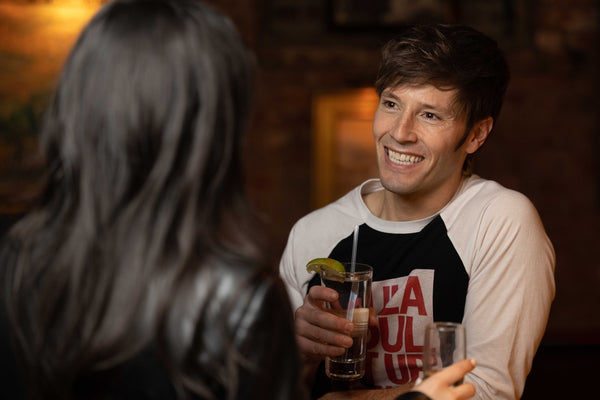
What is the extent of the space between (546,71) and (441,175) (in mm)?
3036

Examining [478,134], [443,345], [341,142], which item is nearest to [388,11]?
[341,142]

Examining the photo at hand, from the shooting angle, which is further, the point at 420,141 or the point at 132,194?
the point at 420,141

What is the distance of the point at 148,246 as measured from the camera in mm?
826

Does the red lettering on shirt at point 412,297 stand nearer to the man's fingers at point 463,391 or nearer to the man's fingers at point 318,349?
the man's fingers at point 318,349

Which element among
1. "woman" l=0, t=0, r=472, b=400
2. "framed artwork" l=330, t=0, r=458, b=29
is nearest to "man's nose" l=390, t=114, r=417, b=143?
"woman" l=0, t=0, r=472, b=400

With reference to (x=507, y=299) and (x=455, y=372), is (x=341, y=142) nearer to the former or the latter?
(x=507, y=299)

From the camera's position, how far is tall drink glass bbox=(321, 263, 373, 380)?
57.7 inches

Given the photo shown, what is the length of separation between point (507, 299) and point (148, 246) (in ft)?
3.10

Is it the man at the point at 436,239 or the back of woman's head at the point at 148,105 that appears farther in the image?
the man at the point at 436,239

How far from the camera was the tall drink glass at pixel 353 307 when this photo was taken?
146 centimetres

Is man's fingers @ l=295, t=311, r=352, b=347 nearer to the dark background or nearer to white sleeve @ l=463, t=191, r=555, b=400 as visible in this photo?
white sleeve @ l=463, t=191, r=555, b=400

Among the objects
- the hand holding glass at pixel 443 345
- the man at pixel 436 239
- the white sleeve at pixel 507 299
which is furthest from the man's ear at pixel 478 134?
the hand holding glass at pixel 443 345

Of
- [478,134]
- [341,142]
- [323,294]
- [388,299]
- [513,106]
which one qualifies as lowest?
[341,142]

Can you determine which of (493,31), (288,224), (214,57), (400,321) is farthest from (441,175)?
(493,31)
